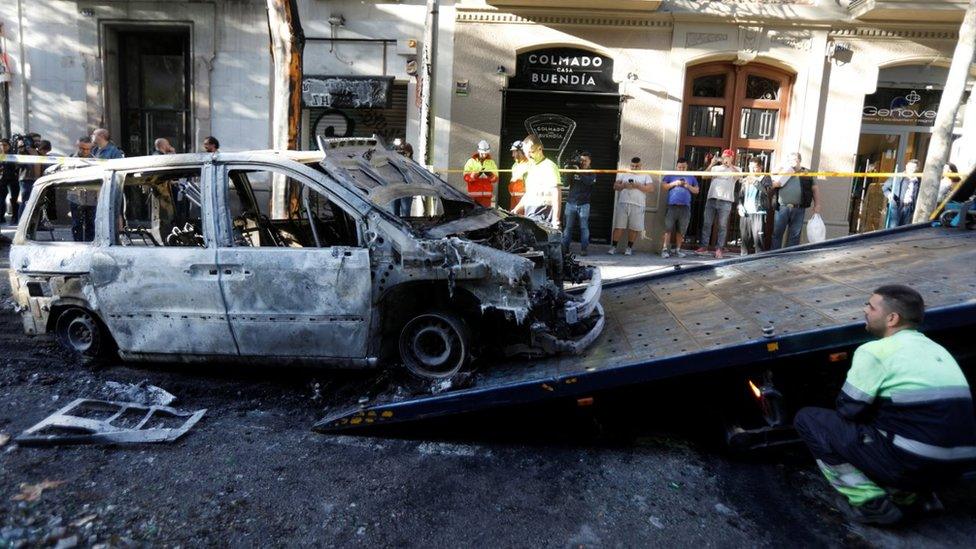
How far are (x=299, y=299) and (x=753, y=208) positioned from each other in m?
8.88

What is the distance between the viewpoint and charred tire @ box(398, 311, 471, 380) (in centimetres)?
469

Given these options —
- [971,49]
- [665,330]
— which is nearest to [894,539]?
[665,330]

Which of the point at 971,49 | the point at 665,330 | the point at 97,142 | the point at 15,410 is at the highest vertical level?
the point at 971,49

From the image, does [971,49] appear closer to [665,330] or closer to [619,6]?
[619,6]

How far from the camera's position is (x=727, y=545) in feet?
11.0

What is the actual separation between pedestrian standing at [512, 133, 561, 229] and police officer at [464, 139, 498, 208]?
1.55 metres

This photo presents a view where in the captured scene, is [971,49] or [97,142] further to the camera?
[97,142]

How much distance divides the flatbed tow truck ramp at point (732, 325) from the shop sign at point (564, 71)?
27.1ft

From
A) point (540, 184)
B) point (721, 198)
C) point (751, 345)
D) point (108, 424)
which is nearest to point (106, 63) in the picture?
point (540, 184)

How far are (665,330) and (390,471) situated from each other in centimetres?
198

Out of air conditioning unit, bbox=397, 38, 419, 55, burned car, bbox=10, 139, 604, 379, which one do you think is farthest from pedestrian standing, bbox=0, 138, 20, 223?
burned car, bbox=10, 139, 604, 379

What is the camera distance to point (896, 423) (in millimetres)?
3303

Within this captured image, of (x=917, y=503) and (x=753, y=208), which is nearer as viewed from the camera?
(x=917, y=503)

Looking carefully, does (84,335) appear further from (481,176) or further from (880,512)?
(481,176)
